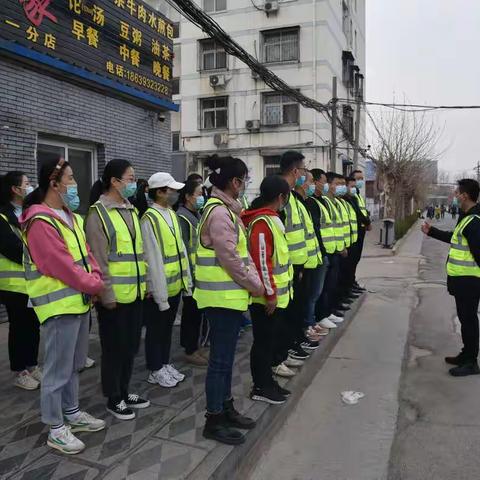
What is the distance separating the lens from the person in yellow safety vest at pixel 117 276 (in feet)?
10.3

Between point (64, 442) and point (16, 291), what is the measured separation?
1445mm

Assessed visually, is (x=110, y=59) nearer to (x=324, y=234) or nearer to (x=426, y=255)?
(x=324, y=234)

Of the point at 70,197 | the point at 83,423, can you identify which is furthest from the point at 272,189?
the point at 83,423

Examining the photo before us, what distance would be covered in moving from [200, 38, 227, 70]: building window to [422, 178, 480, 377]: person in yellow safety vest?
1846cm

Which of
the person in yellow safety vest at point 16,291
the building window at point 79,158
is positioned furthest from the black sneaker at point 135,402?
the building window at point 79,158

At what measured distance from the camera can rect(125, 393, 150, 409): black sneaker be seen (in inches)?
137

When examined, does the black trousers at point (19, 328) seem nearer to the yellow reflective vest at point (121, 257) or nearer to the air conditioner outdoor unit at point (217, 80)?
the yellow reflective vest at point (121, 257)

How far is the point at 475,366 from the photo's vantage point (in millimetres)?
4668

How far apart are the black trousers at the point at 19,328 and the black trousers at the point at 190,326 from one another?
4.29ft

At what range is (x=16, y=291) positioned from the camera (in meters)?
3.81

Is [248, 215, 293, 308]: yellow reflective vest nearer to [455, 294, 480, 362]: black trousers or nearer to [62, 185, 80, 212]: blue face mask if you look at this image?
[62, 185, 80, 212]: blue face mask

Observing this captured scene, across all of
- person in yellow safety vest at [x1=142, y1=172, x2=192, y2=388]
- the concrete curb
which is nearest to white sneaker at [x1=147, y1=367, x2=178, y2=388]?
person in yellow safety vest at [x1=142, y1=172, x2=192, y2=388]

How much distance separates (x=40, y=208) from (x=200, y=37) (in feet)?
68.0

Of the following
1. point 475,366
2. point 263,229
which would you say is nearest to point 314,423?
point 263,229
